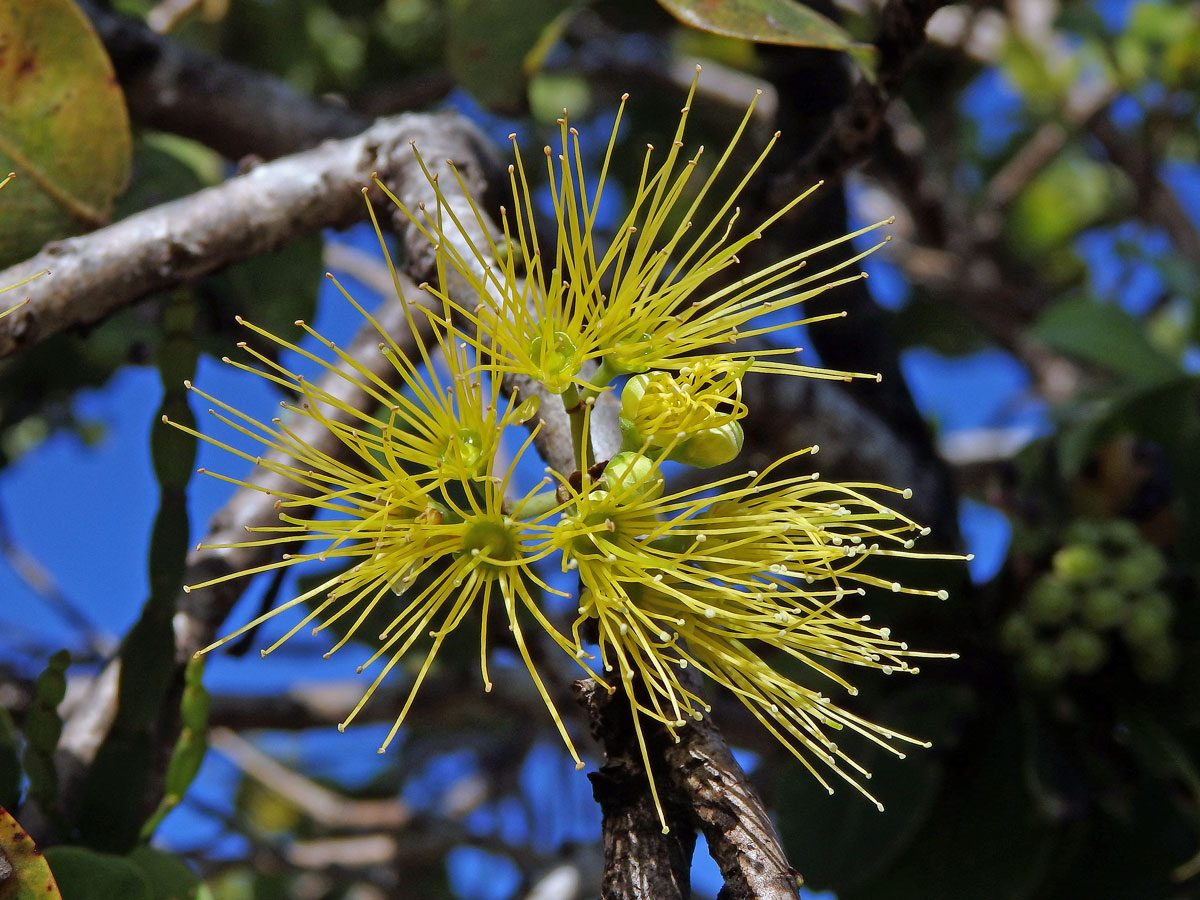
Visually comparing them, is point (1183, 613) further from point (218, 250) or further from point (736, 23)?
point (218, 250)

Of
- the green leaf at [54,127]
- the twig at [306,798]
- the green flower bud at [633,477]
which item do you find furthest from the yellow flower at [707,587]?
the twig at [306,798]

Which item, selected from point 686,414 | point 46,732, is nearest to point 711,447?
point 686,414

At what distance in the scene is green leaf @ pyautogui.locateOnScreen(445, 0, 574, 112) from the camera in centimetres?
185

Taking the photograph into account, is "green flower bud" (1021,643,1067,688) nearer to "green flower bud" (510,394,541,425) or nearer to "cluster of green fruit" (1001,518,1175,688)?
"cluster of green fruit" (1001,518,1175,688)

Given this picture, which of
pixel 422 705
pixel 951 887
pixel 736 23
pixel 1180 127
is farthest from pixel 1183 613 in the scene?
pixel 1180 127

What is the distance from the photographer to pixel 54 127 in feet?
5.08

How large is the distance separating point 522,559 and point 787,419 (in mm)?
908

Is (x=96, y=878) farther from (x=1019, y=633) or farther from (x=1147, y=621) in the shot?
(x=1147, y=621)

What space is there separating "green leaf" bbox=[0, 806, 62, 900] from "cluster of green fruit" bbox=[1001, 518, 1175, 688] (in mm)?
1545

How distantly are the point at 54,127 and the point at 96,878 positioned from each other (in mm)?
1044

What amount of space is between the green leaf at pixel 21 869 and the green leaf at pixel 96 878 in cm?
13

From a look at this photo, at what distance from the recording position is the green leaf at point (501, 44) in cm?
185

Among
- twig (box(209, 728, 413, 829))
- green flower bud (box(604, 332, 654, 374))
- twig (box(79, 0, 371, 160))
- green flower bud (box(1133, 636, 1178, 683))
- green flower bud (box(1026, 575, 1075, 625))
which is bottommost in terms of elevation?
green flower bud (box(1133, 636, 1178, 683))

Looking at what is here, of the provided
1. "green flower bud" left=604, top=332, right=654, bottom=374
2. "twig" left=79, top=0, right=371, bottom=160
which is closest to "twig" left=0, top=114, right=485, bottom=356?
"twig" left=79, top=0, right=371, bottom=160
